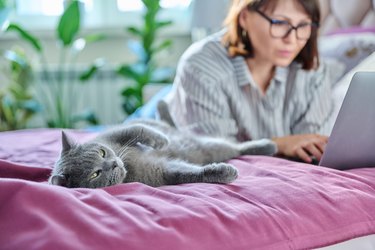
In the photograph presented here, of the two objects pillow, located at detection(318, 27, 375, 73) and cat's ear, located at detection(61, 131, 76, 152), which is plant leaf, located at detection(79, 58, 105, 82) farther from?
cat's ear, located at detection(61, 131, 76, 152)

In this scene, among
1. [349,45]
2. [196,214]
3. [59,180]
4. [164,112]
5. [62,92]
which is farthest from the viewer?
[62,92]

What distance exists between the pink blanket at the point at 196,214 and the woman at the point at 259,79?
490mm

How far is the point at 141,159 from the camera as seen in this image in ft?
3.49

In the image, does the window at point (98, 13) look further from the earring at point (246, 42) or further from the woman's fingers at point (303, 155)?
the woman's fingers at point (303, 155)

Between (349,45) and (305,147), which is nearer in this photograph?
(305,147)

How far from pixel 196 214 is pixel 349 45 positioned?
120 cm

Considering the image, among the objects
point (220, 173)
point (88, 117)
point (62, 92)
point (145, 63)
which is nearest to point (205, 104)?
point (220, 173)

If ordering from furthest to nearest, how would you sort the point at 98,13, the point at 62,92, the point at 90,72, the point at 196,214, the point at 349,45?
the point at 98,13 < the point at 62,92 < the point at 90,72 < the point at 349,45 < the point at 196,214

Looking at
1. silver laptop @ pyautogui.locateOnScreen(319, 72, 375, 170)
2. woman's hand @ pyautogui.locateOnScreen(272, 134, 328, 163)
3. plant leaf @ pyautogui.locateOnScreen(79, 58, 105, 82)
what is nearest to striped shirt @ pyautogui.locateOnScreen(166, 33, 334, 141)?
woman's hand @ pyautogui.locateOnScreen(272, 134, 328, 163)

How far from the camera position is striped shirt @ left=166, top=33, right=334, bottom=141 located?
150cm

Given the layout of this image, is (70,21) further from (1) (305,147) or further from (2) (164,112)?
(1) (305,147)

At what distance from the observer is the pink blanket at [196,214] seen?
2.28ft

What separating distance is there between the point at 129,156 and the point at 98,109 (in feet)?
7.30

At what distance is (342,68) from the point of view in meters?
1.70
